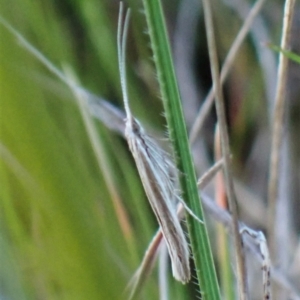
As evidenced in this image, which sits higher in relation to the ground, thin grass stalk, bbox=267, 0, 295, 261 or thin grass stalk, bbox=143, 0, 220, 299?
thin grass stalk, bbox=267, 0, 295, 261

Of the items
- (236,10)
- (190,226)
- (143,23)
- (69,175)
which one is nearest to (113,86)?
(143,23)

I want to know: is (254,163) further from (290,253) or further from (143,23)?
(143,23)

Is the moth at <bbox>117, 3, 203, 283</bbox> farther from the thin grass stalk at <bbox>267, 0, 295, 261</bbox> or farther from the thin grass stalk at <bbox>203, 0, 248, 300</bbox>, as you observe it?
the thin grass stalk at <bbox>267, 0, 295, 261</bbox>

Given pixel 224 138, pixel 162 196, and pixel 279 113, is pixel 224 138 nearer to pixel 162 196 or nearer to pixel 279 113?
pixel 162 196

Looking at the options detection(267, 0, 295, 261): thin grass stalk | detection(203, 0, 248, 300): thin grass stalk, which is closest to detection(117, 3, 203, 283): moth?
detection(203, 0, 248, 300): thin grass stalk

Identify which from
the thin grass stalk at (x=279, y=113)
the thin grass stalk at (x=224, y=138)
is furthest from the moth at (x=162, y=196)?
the thin grass stalk at (x=279, y=113)
